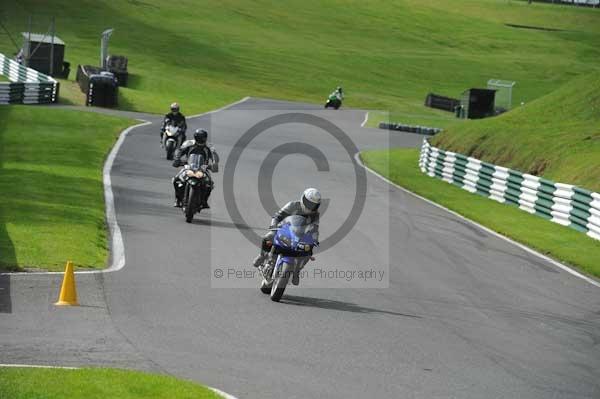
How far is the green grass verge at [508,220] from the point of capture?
2136 cm

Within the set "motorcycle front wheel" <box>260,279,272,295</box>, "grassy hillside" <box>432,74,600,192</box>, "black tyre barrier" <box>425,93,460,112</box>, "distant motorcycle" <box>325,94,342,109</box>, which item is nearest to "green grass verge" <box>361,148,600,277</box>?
"grassy hillside" <box>432,74,600,192</box>

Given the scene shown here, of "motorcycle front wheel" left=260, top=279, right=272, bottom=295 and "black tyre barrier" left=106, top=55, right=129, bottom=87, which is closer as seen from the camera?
"motorcycle front wheel" left=260, top=279, right=272, bottom=295

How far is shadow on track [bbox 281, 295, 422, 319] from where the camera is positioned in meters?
14.2

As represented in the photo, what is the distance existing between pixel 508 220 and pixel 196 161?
27.0ft

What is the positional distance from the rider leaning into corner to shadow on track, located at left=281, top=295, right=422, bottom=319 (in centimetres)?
71

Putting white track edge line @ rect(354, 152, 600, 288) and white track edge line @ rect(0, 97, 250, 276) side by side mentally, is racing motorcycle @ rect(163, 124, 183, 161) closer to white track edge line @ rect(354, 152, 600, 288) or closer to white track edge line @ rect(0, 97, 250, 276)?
white track edge line @ rect(0, 97, 250, 276)

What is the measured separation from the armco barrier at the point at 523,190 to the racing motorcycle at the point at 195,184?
8.21m

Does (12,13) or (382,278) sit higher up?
(12,13)

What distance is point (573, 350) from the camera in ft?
42.1

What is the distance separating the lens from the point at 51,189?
24.0 meters

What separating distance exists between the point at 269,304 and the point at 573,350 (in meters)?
3.67

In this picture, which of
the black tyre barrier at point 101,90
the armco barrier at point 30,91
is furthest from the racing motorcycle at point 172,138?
the black tyre barrier at point 101,90

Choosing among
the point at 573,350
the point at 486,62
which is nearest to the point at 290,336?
the point at 573,350

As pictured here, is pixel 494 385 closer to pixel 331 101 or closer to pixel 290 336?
pixel 290 336
